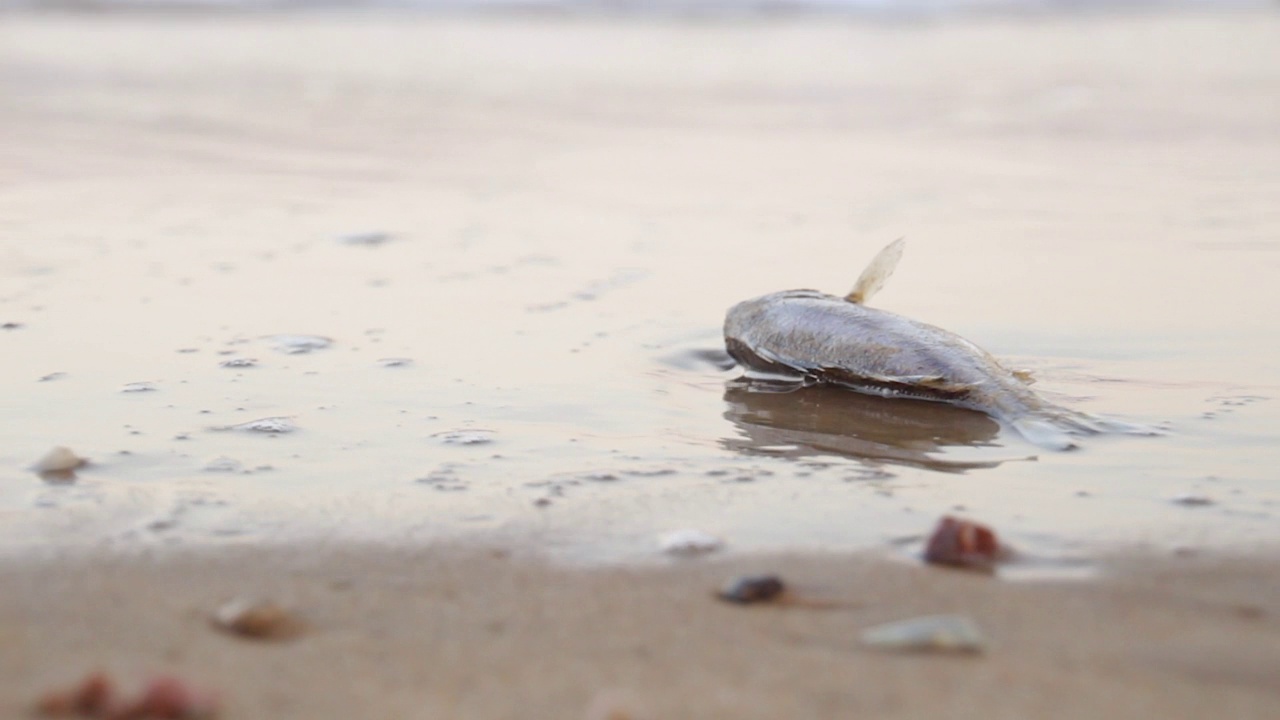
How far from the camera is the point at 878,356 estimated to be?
12.4 feet

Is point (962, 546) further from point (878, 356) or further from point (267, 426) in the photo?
point (267, 426)

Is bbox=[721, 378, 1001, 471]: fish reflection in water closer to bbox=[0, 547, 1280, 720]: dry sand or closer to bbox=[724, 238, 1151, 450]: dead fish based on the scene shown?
bbox=[724, 238, 1151, 450]: dead fish

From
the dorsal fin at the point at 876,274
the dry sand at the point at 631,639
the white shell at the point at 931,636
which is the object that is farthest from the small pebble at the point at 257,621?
the dorsal fin at the point at 876,274

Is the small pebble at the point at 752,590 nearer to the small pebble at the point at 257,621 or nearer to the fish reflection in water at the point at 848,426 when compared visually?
the small pebble at the point at 257,621

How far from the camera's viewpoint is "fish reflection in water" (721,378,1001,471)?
3178 millimetres

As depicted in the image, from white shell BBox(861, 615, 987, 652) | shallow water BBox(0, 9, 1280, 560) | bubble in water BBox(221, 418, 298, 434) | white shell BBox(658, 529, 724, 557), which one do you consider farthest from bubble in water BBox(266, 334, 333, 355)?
white shell BBox(861, 615, 987, 652)

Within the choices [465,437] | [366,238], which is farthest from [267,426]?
[366,238]

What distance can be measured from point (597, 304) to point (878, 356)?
1.27m

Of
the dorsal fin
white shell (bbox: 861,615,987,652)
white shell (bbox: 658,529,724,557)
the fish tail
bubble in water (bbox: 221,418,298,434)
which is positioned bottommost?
bubble in water (bbox: 221,418,298,434)

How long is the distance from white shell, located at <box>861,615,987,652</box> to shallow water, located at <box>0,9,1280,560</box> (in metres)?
0.42

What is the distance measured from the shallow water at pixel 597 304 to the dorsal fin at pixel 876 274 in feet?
1.40

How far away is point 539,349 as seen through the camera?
4121mm

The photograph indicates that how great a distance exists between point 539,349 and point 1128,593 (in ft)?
7.12

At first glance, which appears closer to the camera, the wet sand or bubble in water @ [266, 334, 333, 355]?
the wet sand
